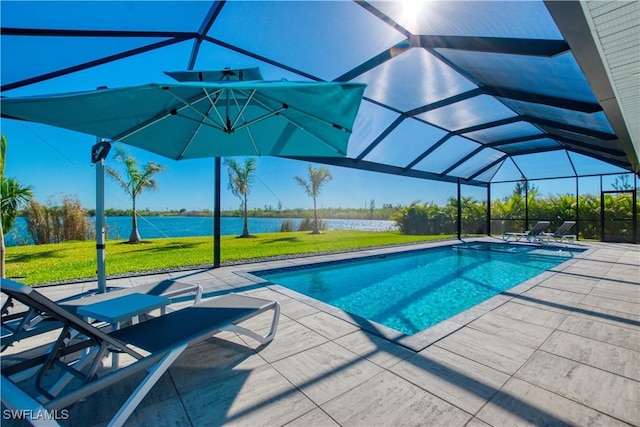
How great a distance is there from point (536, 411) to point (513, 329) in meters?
1.65

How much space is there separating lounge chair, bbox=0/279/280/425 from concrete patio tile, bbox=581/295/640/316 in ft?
16.5

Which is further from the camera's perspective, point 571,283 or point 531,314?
point 571,283

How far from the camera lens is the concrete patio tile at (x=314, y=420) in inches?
78.6

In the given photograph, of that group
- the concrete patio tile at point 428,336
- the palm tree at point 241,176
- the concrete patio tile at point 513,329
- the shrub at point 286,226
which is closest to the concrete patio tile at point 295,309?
the concrete patio tile at point 428,336

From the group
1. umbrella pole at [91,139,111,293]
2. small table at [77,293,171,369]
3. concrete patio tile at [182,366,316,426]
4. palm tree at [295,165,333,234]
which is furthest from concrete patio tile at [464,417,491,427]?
palm tree at [295,165,333,234]

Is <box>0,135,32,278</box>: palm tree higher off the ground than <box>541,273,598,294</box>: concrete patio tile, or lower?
higher

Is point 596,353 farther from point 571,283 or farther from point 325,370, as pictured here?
point 571,283

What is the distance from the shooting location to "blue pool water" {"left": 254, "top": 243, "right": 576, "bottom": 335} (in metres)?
5.29

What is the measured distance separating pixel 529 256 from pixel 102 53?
13263mm

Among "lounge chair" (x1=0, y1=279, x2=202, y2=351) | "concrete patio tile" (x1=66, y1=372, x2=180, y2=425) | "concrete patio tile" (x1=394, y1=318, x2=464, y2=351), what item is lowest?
"concrete patio tile" (x1=66, y1=372, x2=180, y2=425)

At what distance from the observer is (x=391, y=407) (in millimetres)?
2168

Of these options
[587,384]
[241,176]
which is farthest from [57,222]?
[587,384]

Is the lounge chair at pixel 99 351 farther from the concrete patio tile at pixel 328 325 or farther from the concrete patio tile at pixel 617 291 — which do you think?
the concrete patio tile at pixel 617 291

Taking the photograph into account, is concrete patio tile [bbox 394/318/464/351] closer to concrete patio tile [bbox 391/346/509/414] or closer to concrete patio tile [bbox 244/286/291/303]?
concrete patio tile [bbox 391/346/509/414]
